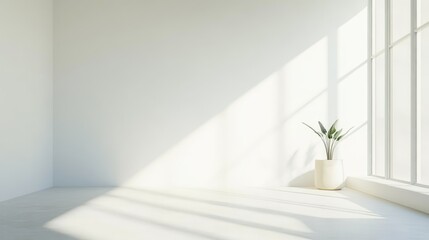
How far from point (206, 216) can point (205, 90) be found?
10.4 ft

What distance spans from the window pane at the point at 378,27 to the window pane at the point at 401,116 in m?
4.94

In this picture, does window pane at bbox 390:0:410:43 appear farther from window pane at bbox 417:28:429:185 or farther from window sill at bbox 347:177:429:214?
window sill at bbox 347:177:429:214

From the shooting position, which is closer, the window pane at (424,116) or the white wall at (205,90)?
the white wall at (205,90)

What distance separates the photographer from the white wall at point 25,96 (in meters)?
5.57

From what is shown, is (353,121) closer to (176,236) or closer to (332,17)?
(332,17)

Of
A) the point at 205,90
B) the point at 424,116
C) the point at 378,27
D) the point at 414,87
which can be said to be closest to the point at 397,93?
the point at 424,116

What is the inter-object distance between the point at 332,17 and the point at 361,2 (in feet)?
1.51

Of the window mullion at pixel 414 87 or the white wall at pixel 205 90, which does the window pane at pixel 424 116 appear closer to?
the white wall at pixel 205 90

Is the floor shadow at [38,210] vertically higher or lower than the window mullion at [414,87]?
lower

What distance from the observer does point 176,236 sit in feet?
11.1

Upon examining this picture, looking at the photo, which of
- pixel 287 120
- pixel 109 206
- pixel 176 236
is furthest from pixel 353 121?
pixel 176 236

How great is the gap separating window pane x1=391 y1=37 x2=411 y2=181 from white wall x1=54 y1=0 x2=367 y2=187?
6.07m

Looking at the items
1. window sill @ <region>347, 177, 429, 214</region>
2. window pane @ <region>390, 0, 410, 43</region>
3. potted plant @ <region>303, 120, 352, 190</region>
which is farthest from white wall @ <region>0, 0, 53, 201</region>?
window pane @ <region>390, 0, 410, 43</region>

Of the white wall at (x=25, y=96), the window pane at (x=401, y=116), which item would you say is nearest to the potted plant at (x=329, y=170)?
the white wall at (x=25, y=96)
